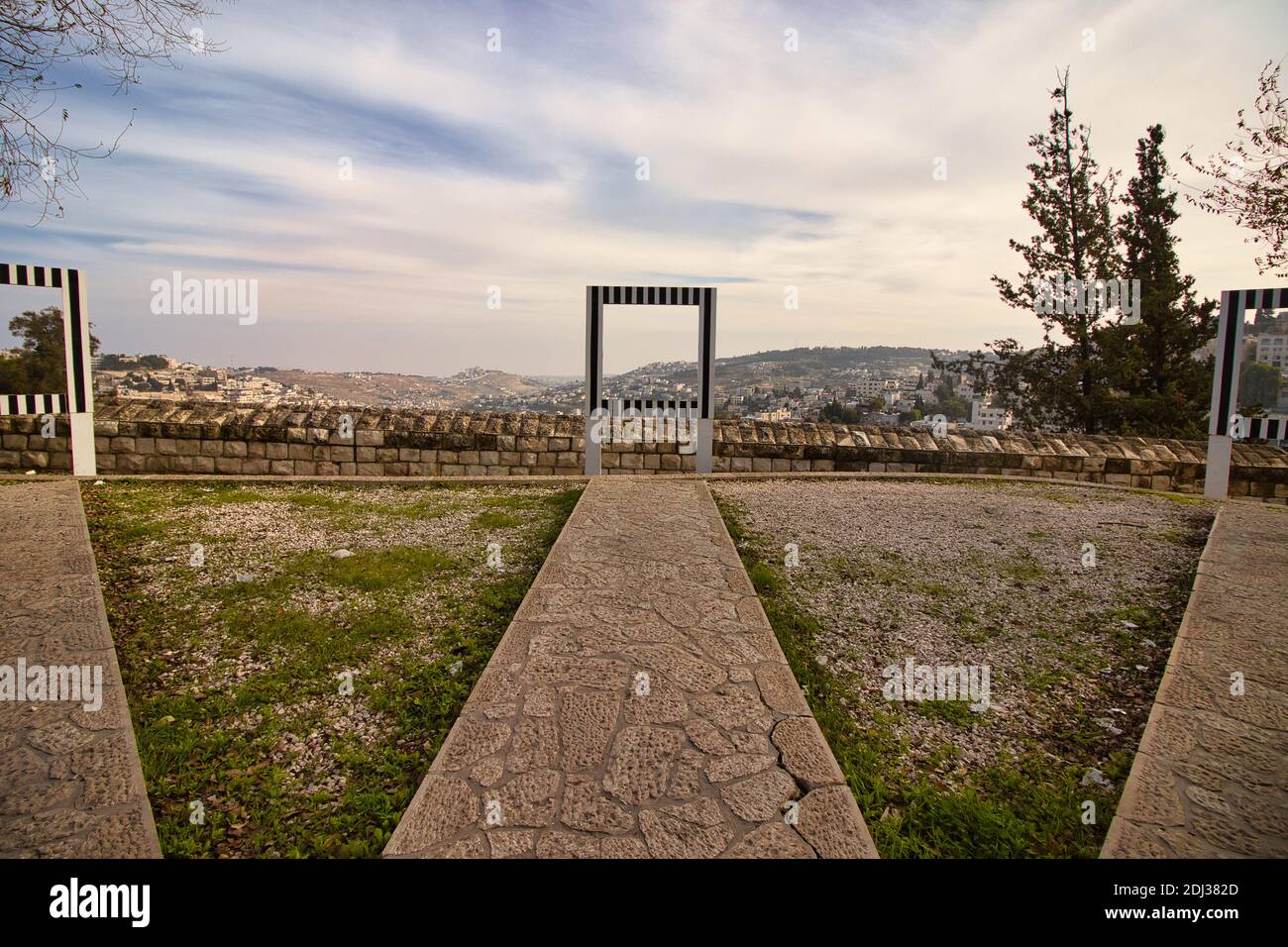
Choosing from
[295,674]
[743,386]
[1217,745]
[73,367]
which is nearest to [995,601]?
[1217,745]

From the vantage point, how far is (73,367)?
8.25 m

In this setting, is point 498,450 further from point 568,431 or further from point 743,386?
point 743,386

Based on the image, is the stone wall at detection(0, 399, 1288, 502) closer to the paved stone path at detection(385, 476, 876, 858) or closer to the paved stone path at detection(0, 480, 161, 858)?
the paved stone path at detection(0, 480, 161, 858)

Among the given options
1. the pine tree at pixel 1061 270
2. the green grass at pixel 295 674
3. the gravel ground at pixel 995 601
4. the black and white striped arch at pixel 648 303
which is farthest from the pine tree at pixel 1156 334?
the green grass at pixel 295 674

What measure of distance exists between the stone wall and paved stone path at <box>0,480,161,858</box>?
457 centimetres

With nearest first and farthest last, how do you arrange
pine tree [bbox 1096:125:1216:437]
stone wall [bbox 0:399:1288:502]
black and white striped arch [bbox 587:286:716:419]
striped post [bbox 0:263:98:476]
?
1. striped post [bbox 0:263:98:476]
2. black and white striped arch [bbox 587:286:716:419]
3. stone wall [bbox 0:399:1288:502]
4. pine tree [bbox 1096:125:1216:437]

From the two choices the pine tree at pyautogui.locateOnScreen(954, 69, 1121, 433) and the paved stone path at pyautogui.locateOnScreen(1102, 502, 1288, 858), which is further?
the pine tree at pyautogui.locateOnScreen(954, 69, 1121, 433)

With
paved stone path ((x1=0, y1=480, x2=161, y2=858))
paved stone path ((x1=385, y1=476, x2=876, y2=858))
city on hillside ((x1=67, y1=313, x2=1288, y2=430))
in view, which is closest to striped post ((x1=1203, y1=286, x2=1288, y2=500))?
city on hillside ((x1=67, y1=313, x2=1288, y2=430))

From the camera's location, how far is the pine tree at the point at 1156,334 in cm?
1827

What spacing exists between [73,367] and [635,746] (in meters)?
9.18

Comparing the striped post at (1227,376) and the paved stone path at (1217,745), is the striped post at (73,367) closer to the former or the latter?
the paved stone path at (1217,745)

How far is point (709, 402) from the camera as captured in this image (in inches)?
369

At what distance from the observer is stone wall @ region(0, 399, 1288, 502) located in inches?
362
